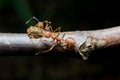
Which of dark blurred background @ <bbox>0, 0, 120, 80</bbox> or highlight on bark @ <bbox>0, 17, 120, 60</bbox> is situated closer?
highlight on bark @ <bbox>0, 17, 120, 60</bbox>

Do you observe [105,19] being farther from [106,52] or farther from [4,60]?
[106,52]

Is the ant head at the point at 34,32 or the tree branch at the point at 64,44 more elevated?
the ant head at the point at 34,32

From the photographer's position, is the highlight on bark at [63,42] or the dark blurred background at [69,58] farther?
the dark blurred background at [69,58]

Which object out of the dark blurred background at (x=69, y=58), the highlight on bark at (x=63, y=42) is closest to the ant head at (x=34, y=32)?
the highlight on bark at (x=63, y=42)

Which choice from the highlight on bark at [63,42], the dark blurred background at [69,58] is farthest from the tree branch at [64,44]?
the dark blurred background at [69,58]

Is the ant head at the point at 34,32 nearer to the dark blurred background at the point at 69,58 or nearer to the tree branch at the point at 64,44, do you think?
the tree branch at the point at 64,44

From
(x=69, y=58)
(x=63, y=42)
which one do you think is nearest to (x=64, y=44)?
(x=63, y=42)

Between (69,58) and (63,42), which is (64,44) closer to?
(63,42)

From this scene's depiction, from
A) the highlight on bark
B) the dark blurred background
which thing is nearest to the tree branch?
the highlight on bark

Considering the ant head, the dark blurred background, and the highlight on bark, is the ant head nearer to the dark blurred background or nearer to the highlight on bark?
the highlight on bark
